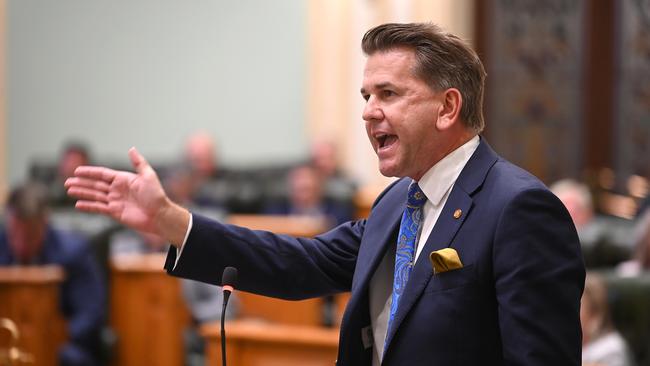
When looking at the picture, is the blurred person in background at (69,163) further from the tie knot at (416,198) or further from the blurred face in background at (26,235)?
the tie knot at (416,198)

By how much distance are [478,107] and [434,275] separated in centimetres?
35

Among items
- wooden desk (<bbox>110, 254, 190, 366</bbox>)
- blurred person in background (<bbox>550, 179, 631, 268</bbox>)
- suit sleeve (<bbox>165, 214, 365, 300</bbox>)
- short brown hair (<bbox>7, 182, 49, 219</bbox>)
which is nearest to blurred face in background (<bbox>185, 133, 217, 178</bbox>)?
wooden desk (<bbox>110, 254, 190, 366</bbox>)

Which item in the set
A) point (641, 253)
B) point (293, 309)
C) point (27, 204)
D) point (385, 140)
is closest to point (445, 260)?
point (385, 140)

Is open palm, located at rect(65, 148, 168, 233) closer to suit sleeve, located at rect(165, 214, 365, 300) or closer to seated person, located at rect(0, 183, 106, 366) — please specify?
suit sleeve, located at rect(165, 214, 365, 300)

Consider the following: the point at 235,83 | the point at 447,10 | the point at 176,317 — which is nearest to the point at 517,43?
the point at 447,10

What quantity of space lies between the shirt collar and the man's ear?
0.07 metres

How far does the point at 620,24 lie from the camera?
26.8 feet

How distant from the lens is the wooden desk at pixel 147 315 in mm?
5422

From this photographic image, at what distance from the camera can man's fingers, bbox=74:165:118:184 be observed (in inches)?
82.4

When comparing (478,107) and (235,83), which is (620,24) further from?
(478,107)

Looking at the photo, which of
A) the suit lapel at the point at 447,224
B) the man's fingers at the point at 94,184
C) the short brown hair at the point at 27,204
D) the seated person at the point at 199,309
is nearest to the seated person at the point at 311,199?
the seated person at the point at 199,309

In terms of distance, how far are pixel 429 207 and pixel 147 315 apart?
3685mm

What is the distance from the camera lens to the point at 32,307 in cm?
499

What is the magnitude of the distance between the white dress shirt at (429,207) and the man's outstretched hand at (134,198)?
0.40 metres
